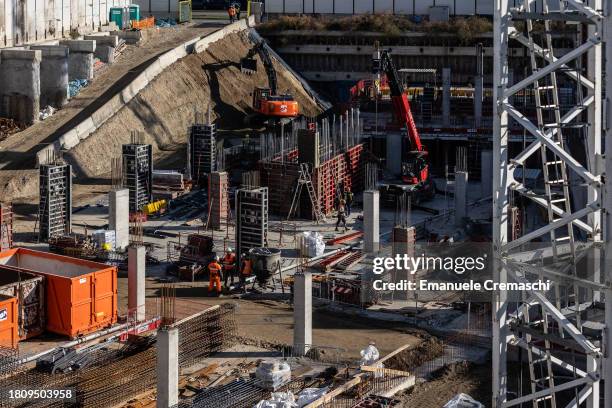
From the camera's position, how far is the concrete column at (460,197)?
33.8 metres

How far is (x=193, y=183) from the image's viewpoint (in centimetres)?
3788

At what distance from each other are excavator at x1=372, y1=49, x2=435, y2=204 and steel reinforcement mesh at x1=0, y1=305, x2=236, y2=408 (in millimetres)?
15214

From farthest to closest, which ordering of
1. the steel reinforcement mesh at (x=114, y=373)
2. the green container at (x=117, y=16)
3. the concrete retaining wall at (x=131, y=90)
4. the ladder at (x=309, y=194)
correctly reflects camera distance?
the green container at (x=117, y=16) → the concrete retaining wall at (x=131, y=90) → the ladder at (x=309, y=194) → the steel reinforcement mesh at (x=114, y=373)

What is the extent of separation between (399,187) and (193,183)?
20.5ft

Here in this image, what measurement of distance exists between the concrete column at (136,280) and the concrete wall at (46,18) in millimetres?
24314

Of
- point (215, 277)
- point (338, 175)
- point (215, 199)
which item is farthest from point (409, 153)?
point (215, 277)

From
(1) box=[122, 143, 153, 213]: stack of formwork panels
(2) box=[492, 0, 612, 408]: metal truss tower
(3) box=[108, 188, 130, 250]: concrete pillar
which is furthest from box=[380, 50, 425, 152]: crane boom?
(2) box=[492, 0, 612, 408]: metal truss tower

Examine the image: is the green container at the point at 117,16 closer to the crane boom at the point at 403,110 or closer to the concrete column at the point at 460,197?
the crane boom at the point at 403,110

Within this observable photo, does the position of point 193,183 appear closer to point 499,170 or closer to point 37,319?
point 37,319

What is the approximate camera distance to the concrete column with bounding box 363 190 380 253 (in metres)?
29.2

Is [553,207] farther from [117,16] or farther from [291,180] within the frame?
[117,16]

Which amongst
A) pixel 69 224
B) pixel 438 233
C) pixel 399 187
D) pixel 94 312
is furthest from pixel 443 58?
pixel 94 312

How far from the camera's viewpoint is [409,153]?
1518 inches

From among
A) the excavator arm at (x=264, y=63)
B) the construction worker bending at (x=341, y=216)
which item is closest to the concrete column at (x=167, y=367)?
the construction worker bending at (x=341, y=216)
